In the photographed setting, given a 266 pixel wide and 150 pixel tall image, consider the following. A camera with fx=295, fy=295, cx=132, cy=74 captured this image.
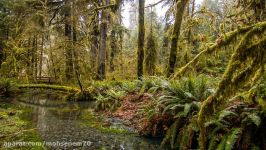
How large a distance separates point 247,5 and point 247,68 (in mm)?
2484

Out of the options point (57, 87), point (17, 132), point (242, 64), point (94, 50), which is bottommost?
point (17, 132)

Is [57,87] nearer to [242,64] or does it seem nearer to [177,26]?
[177,26]

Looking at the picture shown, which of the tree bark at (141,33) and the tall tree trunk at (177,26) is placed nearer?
the tall tree trunk at (177,26)

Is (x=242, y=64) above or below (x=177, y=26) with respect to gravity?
below

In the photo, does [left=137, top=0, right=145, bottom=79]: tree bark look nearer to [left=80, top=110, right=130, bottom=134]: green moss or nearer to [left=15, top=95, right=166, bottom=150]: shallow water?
[left=80, top=110, right=130, bottom=134]: green moss

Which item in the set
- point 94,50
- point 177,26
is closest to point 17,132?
point 177,26

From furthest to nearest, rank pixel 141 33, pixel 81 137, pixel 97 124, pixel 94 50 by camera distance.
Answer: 1. pixel 94 50
2. pixel 141 33
3. pixel 97 124
4. pixel 81 137

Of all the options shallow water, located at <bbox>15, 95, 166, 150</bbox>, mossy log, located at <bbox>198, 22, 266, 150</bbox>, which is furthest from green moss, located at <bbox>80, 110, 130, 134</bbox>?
mossy log, located at <bbox>198, 22, 266, 150</bbox>

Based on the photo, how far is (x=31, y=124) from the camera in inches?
327

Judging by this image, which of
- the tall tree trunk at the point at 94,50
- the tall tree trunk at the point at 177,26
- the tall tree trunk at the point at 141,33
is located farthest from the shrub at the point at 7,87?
the tall tree trunk at the point at 177,26

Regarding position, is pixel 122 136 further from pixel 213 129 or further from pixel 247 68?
pixel 247 68

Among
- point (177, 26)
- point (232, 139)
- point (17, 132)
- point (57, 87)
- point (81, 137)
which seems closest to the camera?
point (232, 139)

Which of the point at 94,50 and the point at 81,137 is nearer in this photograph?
the point at 81,137

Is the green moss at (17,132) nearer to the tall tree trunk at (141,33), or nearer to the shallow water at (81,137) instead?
the shallow water at (81,137)
